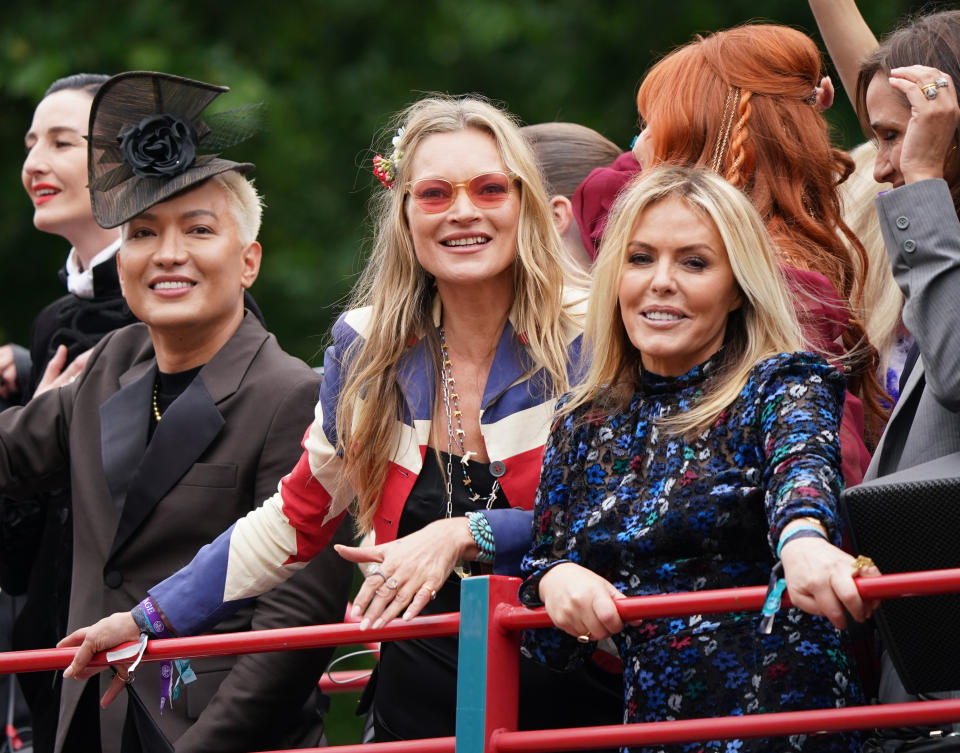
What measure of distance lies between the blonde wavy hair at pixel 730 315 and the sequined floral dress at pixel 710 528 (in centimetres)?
5

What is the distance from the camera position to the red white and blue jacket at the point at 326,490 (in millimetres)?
3631

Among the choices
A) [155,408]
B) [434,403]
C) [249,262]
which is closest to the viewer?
[434,403]

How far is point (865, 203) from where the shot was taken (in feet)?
14.8

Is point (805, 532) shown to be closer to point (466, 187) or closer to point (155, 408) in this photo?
point (466, 187)

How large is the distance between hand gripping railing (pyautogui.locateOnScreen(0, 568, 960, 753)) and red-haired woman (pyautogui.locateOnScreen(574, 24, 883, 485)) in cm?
94

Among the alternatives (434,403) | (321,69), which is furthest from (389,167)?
(321,69)

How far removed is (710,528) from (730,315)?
0.51 meters

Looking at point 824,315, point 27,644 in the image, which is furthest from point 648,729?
point 27,644

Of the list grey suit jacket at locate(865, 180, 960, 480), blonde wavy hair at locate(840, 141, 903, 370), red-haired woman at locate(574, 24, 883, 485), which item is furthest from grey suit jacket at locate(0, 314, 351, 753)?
grey suit jacket at locate(865, 180, 960, 480)

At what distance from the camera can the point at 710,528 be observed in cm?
295

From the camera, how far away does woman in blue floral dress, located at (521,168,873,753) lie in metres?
2.85

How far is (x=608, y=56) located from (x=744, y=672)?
8.34 metres

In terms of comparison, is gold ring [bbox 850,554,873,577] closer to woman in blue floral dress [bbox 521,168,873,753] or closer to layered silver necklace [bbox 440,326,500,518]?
woman in blue floral dress [bbox 521,168,873,753]

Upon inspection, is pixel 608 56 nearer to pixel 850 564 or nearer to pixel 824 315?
pixel 824 315
